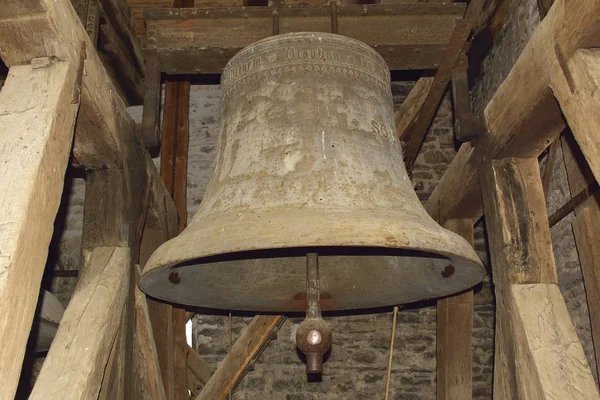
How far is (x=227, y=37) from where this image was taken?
257cm

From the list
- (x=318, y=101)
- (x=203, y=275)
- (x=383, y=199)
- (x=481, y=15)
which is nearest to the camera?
(x=383, y=199)

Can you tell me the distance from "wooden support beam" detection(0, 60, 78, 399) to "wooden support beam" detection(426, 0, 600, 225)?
142 centimetres

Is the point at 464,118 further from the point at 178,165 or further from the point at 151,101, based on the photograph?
the point at 178,165

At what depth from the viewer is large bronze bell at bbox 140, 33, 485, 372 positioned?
5.65 feet

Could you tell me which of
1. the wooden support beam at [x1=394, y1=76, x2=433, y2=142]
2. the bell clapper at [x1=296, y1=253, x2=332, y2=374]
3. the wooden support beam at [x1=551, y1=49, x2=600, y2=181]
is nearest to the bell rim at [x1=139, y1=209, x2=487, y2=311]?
the bell clapper at [x1=296, y1=253, x2=332, y2=374]

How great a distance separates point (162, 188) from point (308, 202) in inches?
56.7

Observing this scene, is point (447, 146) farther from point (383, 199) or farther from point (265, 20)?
point (383, 199)

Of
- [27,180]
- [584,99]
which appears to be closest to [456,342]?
[584,99]

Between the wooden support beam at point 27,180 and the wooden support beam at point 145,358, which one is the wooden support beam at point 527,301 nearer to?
the wooden support beam at point 145,358

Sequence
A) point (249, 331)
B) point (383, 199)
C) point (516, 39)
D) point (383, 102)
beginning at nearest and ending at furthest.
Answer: point (383, 199), point (383, 102), point (249, 331), point (516, 39)

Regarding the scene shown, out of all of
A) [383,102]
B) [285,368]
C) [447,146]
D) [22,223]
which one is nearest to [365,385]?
[285,368]

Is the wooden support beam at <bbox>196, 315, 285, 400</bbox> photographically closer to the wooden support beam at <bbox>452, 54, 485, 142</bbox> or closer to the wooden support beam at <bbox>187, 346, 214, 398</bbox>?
the wooden support beam at <bbox>187, 346, 214, 398</bbox>

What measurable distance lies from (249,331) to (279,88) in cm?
231

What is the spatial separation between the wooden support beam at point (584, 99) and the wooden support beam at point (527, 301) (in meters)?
0.57
